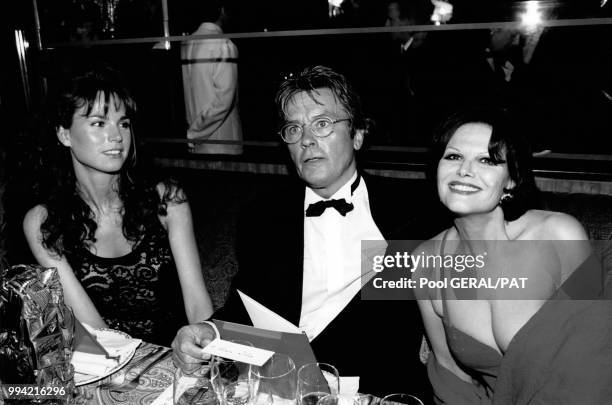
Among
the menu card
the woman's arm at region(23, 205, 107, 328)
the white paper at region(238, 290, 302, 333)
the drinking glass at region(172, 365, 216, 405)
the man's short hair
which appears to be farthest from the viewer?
the man's short hair

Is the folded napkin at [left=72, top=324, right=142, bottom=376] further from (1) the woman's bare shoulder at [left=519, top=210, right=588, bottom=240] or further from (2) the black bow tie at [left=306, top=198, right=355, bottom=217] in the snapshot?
(1) the woman's bare shoulder at [left=519, top=210, right=588, bottom=240]

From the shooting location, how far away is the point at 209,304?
2342 mm

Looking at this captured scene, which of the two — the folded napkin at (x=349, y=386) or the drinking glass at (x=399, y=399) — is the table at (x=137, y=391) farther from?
the drinking glass at (x=399, y=399)

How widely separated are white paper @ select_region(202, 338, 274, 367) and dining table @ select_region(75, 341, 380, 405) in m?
0.24

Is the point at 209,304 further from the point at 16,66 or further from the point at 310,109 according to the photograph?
the point at 16,66

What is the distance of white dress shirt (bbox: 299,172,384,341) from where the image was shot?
7.30ft

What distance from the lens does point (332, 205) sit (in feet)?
7.29

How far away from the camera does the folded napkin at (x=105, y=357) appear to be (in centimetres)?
147

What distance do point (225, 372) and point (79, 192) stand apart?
60.9 inches

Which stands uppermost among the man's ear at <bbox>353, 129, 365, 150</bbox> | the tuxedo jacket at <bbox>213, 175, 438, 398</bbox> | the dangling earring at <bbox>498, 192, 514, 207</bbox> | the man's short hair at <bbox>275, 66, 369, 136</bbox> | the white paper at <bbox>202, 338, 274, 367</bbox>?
the man's short hair at <bbox>275, 66, 369, 136</bbox>

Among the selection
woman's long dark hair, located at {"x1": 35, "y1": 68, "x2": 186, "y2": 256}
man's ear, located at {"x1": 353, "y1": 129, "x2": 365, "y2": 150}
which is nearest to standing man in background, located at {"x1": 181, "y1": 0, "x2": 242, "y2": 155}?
woman's long dark hair, located at {"x1": 35, "y1": 68, "x2": 186, "y2": 256}

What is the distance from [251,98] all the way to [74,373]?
16.2 feet

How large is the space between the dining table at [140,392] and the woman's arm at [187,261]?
755 mm

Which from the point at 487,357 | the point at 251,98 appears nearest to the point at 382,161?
the point at 487,357
